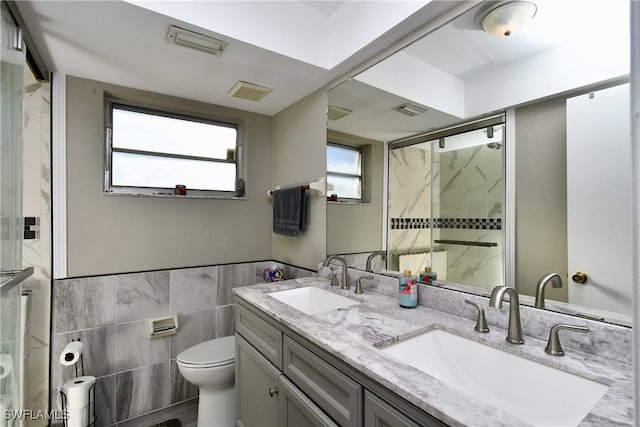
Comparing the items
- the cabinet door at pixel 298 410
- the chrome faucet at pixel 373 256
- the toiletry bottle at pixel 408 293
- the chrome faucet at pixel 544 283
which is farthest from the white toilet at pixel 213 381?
the chrome faucet at pixel 544 283

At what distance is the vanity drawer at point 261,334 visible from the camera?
1.32 m

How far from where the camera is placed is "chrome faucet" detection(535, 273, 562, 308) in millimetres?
1027

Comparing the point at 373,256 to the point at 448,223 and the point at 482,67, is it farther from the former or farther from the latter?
the point at 482,67

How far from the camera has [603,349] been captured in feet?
2.94

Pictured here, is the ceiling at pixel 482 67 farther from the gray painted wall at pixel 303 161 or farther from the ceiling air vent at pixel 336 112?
the gray painted wall at pixel 303 161

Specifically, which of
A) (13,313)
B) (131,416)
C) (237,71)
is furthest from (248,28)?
(131,416)

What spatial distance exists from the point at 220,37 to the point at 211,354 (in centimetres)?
176

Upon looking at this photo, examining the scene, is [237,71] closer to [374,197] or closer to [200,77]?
[200,77]

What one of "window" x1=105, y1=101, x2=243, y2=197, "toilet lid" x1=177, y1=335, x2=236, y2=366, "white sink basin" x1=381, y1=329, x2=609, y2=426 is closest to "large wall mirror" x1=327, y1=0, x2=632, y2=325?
"white sink basin" x1=381, y1=329, x2=609, y2=426

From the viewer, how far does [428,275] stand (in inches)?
56.6

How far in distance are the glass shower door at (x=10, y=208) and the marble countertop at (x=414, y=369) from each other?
0.89 metres

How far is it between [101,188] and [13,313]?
37.9 inches

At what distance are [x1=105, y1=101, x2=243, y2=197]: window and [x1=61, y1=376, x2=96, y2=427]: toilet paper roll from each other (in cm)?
113

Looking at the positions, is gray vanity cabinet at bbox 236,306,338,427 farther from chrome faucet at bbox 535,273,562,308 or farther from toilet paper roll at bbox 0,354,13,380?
toilet paper roll at bbox 0,354,13,380
